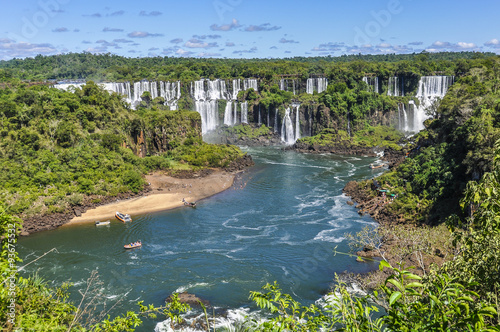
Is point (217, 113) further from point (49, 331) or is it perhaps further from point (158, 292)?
point (49, 331)

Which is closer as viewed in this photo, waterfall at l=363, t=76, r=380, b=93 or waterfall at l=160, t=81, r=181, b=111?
waterfall at l=160, t=81, r=181, b=111

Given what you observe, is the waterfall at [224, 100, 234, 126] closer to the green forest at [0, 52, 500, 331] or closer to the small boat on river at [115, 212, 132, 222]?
the green forest at [0, 52, 500, 331]

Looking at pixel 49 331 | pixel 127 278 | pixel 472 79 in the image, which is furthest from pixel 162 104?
pixel 49 331

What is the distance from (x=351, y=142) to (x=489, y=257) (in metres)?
63.0

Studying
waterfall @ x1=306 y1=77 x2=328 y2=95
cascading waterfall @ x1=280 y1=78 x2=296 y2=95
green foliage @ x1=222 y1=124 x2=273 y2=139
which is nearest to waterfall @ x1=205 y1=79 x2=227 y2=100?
green foliage @ x1=222 y1=124 x2=273 y2=139

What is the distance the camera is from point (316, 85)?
8275 cm

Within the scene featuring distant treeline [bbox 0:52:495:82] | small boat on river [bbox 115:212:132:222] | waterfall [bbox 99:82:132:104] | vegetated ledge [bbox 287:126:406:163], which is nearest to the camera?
small boat on river [bbox 115:212:132:222]

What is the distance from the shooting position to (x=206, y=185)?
157 ft

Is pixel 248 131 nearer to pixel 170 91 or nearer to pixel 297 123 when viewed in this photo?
pixel 297 123

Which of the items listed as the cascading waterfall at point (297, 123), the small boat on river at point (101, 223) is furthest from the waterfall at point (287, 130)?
the small boat on river at point (101, 223)

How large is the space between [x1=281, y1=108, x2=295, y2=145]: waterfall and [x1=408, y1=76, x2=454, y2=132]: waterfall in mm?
20511

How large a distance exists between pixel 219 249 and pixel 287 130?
47.3m

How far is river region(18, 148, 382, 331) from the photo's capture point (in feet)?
80.9

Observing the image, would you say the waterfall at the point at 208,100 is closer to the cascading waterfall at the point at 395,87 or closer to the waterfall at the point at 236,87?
the waterfall at the point at 236,87
